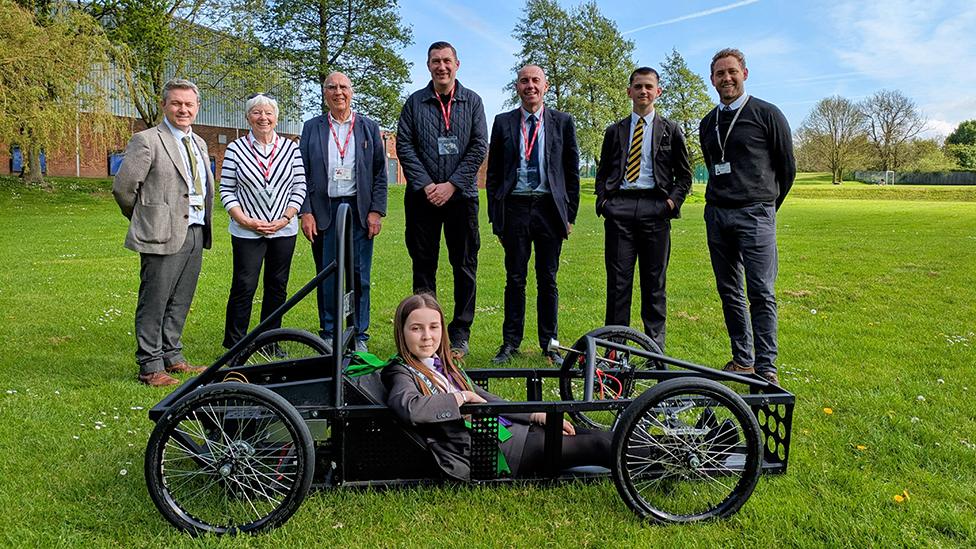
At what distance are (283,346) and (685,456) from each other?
296cm

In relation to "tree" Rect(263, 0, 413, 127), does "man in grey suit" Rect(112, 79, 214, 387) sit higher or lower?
lower

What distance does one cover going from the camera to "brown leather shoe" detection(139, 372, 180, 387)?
5590 millimetres

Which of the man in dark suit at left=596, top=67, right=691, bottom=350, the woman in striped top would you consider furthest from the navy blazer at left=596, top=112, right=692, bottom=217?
the woman in striped top

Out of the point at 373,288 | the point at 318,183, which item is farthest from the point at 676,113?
the point at 318,183

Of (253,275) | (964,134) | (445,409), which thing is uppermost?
(964,134)

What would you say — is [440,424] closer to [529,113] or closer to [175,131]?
[529,113]

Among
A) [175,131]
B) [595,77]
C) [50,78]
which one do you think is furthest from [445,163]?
[595,77]

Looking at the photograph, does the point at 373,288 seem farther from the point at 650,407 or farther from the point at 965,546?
the point at 965,546

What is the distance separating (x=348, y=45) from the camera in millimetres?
40594

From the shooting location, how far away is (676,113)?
191ft

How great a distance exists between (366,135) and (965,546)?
17.8ft

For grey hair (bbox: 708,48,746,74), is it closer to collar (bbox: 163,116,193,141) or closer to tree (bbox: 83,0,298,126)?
collar (bbox: 163,116,193,141)

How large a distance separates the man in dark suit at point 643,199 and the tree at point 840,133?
8404cm

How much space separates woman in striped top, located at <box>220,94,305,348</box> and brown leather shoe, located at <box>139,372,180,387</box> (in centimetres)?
97
